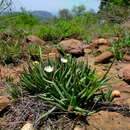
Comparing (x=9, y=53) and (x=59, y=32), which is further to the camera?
(x=59, y=32)

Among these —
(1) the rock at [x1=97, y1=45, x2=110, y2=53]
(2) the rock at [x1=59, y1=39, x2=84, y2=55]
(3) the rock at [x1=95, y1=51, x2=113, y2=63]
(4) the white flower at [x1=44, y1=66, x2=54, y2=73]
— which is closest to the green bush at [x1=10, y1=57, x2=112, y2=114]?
(4) the white flower at [x1=44, y1=66, x2=54, y2=73]

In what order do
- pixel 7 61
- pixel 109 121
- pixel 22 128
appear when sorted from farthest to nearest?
pixel 7 61 → pixel 109 121 → pixel 22 128

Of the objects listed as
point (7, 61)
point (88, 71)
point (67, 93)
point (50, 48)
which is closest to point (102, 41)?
point (50, 48)

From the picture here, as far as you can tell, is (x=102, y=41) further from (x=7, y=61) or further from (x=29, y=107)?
(x=29, y=107)

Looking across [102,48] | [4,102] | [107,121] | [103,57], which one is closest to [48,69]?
[4,102]

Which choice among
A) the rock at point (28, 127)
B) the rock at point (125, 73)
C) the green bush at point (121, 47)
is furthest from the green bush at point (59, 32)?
the rock at point (28, 127)

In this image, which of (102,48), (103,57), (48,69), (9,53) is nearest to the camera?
(48,69)

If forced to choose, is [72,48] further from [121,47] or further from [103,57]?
[121,47]
